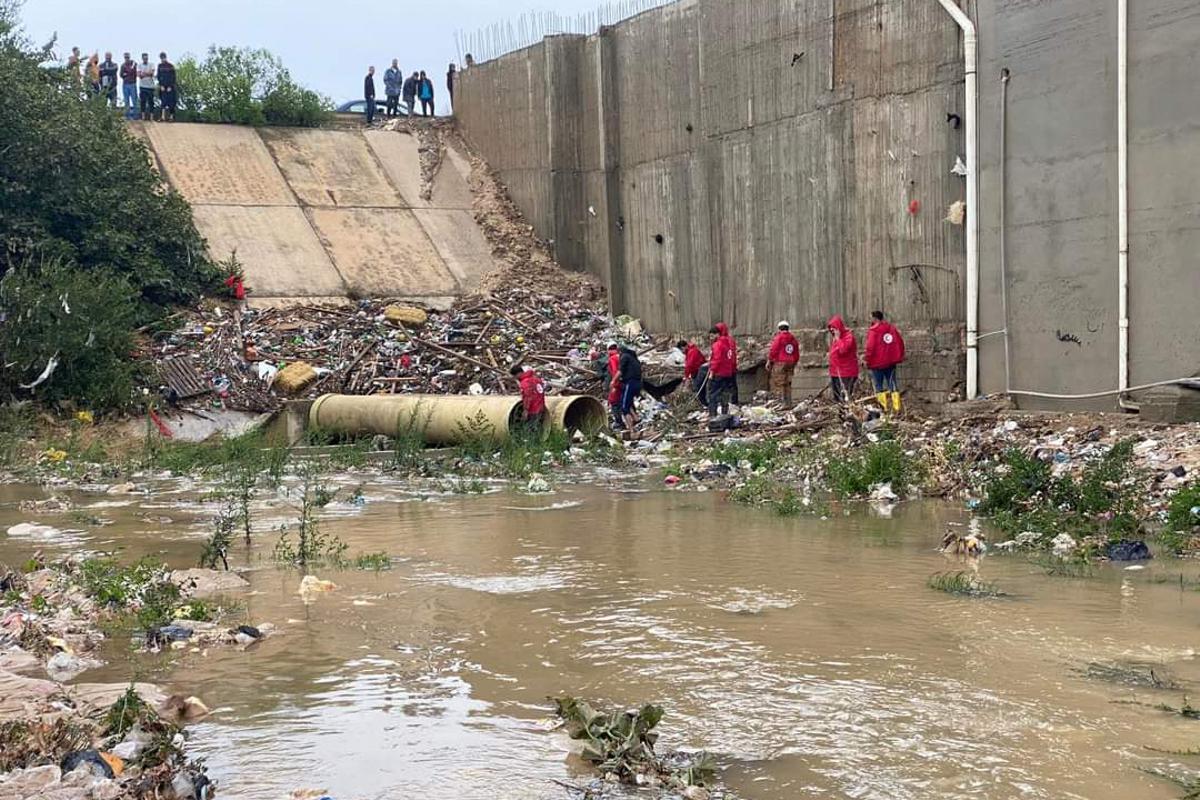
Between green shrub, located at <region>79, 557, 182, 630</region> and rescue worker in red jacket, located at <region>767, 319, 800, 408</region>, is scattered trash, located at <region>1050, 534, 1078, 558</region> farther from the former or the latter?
rescue worker in red jacket, located at <region>767, 319, 800, 408</region>

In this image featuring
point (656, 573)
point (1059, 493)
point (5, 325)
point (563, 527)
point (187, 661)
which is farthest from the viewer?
point (5, 325)

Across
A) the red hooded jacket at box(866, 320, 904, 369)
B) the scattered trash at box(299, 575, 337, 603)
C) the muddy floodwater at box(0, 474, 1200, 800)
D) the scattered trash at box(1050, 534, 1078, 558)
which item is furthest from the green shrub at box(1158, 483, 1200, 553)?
the red hooded jacket at box(866, 320, 904, 369)

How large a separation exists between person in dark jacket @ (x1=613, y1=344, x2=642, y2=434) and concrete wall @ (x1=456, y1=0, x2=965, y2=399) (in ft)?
7.77

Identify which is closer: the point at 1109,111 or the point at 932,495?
the point at 932,495

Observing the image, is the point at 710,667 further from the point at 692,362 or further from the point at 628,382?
the point at 692,362

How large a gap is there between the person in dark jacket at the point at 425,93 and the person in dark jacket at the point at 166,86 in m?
5.34

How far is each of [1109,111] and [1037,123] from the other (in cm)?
100

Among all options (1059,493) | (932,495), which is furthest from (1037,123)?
(1059,493)

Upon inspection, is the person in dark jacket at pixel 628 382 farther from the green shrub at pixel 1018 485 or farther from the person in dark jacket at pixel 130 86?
the person in dark jacket at pixel 130 86

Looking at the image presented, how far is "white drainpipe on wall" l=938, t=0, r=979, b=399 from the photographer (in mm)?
14852

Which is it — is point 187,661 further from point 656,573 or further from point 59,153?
point 59,153

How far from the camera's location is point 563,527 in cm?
1040

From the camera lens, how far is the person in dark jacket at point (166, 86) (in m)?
26.5

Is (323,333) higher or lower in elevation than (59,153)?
lower
